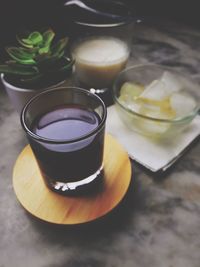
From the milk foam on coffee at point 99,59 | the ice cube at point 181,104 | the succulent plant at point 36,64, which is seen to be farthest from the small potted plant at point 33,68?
the ice cube at point 181,104

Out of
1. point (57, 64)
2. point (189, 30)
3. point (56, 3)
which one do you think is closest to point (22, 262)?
point (57, 64)

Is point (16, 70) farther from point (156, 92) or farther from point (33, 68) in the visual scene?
point (156, 92)

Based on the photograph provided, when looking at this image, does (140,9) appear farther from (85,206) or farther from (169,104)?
(85,206)

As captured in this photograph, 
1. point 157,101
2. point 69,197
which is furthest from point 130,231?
point 157,101

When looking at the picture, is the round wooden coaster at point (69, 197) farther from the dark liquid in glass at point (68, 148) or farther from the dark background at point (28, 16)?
the dark background at point (28, 16)

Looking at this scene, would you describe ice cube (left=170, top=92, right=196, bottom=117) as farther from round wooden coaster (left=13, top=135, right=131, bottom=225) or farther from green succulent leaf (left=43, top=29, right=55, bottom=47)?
green succulent leaf (left=43, top=29, right=55, bottom=47)

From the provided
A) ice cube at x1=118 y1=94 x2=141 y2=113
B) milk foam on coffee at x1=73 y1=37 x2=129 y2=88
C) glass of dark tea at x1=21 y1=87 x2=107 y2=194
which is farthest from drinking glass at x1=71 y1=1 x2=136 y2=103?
glass of dark tea at x1=21 y1=87 x2=107 y2=194
